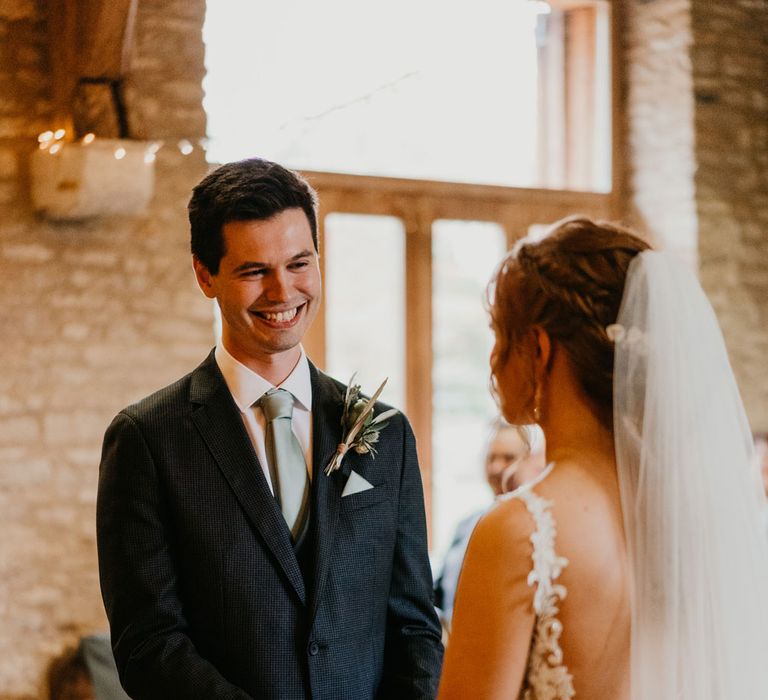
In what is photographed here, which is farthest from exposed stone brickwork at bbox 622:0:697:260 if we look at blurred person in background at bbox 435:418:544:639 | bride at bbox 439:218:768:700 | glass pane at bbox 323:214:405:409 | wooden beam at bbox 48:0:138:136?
bride at bbox 439:218:768:700

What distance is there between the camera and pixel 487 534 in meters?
1.50

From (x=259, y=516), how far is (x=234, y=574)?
0.11 meters

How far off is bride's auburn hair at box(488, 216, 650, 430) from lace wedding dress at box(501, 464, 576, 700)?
21 centimetres

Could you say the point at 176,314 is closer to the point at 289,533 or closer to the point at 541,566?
the point at 289,533

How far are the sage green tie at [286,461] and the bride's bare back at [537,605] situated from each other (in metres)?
0.55

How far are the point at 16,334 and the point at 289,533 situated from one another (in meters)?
2.56

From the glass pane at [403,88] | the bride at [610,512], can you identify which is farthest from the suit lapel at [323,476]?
the glass pane at [403,88]

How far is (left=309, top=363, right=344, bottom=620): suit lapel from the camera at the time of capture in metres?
1.91

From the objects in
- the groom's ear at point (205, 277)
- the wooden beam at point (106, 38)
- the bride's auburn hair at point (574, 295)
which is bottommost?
the bride's auburn hair at point (574, 295)

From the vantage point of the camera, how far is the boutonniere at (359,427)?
2021 mm

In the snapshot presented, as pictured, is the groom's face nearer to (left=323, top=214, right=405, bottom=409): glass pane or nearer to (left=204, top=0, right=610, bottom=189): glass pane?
(left=204, top=0, right=610, bottom=189): glass pane

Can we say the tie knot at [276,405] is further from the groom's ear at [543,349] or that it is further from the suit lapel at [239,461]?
the groom's ear at [543,349]

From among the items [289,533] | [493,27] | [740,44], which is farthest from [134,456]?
[740,44]

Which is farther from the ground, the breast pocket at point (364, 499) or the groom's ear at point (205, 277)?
the groom's ear at point (205, 277)
